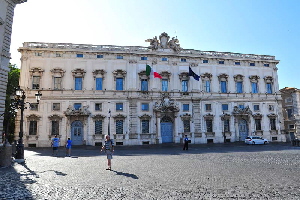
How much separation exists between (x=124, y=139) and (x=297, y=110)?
119 feet

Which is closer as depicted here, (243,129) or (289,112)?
(243,129)

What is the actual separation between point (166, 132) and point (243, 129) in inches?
490

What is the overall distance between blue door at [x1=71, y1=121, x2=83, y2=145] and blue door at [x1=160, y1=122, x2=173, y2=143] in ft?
37.1

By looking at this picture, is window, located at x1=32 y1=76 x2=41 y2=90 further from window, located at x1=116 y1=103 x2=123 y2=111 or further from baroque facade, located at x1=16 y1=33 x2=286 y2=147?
window, located at x1=116 y1=103 x2=123 y2=111

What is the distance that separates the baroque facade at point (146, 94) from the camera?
96.7ft

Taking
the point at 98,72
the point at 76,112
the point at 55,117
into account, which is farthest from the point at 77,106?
the point at 98,72

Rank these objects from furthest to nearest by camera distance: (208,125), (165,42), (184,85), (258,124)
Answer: (258,124), (165,42), (184,85), (208,125)

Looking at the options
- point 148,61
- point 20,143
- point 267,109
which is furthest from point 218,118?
point 20,143

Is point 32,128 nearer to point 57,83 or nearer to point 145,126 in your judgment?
point 57,83

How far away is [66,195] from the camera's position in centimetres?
636

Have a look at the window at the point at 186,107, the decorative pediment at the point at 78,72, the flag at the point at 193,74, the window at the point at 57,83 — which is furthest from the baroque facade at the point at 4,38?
the window at the point at 186,107

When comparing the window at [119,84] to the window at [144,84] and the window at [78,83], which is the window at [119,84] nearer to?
the window at [144,84]

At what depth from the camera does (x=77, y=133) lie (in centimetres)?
2955

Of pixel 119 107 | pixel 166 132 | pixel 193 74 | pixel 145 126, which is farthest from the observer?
pixel 166 132
